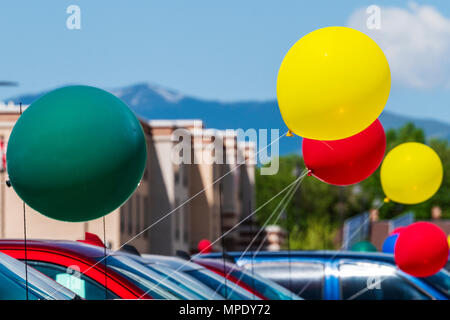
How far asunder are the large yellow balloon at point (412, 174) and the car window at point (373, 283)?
3.97 ft

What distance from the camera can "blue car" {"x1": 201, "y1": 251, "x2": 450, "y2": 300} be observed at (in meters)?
8.35

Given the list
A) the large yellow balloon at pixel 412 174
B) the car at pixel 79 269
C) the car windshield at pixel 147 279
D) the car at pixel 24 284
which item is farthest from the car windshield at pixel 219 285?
the large yellow balloon at pixel 412 174

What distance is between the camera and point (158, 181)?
40.5 metres

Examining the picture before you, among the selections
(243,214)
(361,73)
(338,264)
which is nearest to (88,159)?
(361,73)

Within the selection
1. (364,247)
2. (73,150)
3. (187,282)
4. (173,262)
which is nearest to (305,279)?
(173,262)

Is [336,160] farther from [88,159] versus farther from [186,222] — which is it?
[186,222]

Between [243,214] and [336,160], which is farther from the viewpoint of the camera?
[243,214]

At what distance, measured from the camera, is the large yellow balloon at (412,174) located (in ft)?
30.9

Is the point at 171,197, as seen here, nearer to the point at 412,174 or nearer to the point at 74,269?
the point at 412,174

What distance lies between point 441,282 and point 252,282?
214cm

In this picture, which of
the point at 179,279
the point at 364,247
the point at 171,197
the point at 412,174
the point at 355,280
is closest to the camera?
the point at 179,279

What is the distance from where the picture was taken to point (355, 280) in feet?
27.6

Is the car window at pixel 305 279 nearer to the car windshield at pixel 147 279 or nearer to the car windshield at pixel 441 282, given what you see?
the car windshield at pixel 441 282
